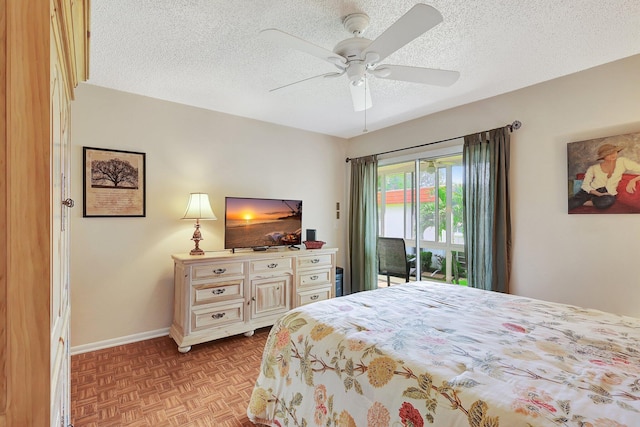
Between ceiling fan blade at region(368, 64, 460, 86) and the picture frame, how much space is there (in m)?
1.42

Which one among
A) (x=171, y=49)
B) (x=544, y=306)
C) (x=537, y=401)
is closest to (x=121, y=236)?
(x=171, y=49)

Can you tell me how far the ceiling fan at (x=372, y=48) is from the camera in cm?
146

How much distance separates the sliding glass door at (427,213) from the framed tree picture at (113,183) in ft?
9.93

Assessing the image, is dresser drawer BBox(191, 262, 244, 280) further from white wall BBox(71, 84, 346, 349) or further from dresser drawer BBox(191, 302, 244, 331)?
white wall BBox(71, 84, 346, 349)

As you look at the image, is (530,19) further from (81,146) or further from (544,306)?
(81,146)

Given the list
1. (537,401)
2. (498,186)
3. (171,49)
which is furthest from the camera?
(498,186)

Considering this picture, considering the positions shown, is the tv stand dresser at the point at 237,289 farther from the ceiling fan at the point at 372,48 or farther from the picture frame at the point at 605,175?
the picture frame at the point at 605,175

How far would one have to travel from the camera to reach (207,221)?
3.39 metres

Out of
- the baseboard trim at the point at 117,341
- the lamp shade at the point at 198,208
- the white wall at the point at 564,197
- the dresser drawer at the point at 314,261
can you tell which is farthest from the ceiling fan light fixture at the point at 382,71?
the baseboard trim at the point at 117,341

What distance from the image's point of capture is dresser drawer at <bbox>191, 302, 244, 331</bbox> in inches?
109

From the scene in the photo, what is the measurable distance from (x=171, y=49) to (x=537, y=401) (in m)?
2.77

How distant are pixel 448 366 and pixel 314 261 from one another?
2594 mm

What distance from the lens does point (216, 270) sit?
2.88 m

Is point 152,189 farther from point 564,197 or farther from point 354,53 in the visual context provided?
point 564,197
